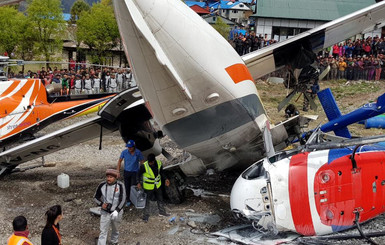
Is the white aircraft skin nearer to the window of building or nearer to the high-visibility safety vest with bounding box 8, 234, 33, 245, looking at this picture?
the high-visibility safety vest with bounding box 8, 234, 33, 245

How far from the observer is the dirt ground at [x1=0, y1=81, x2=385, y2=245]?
363 inches

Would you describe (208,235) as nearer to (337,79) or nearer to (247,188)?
(247,188)

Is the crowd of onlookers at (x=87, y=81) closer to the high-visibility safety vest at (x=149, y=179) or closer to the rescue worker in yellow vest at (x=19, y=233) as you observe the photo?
the high-visibility safety vest at (x=149, y=179)

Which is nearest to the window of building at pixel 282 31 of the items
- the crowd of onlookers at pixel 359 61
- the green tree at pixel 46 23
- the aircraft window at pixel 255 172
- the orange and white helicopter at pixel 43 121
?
the crowd of onlookers at pixel 359 61

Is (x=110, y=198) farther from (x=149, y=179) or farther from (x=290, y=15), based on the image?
(x=290, y=15)

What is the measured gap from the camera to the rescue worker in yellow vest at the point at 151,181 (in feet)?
32.8

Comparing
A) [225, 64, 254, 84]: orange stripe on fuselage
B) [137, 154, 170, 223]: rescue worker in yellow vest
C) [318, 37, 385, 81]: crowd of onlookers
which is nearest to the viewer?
[225, 64, 254, 84]: orange stripe on fuselage

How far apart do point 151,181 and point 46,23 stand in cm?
2332

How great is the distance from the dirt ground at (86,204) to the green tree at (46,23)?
1599 cm

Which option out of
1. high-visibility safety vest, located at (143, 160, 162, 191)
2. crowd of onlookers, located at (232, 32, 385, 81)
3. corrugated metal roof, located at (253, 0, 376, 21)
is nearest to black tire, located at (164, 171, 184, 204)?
high-visibility safety vest, located at (143, 160, 162, 191)

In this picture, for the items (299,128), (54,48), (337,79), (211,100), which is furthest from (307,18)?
(211,100)

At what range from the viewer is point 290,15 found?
37781mm

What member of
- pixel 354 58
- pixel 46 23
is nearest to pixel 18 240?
pixel 354 58

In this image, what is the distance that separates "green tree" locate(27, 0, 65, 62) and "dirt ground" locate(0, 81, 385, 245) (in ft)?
52.5
